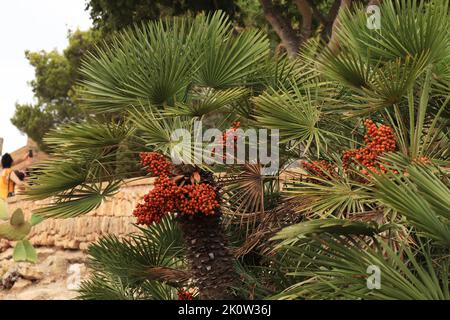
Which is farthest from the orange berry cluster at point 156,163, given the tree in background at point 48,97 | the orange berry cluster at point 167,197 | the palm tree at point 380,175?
the tree in background at point 48,97

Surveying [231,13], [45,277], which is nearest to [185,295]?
[45,277]

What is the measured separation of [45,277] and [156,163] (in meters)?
7.55

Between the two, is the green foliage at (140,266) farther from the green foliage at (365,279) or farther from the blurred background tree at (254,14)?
the green foliage at (365,279)

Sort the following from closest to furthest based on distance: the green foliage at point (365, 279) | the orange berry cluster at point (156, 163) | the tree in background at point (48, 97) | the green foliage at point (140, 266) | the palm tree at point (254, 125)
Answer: the green foliage at point (365, 279)
the palm tree at point (254, 125)
the orange berry cluster at point (156, 163)
the green foliage at point (140, 266)
the tree in background at point (48, 97)

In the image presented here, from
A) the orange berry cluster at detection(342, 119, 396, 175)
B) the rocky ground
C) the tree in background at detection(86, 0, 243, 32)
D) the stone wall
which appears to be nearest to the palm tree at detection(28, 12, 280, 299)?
the orange berry cluster at detection(342, 119, 396, 175)

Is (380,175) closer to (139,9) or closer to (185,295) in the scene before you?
(185,295)

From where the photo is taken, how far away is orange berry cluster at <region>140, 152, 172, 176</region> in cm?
470

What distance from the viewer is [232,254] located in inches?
202

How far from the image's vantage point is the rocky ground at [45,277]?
36.2 feet

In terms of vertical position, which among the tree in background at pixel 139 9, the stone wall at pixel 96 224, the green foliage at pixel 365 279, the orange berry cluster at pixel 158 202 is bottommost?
the green foliage at pixel 365 279

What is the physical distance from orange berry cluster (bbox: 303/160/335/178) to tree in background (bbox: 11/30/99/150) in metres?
21.4

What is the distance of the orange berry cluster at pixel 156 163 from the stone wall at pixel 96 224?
526 cm

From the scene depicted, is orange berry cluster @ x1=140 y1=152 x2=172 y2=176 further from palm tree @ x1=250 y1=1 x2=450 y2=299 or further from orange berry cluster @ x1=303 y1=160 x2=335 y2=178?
orange berry cluster @ x1=303 y1=160 x2=335 y2=178
